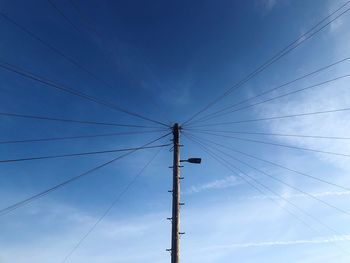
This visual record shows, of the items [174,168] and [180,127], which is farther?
[180,127]

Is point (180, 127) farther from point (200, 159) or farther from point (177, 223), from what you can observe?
point (177, 223)

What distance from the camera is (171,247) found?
17766mm

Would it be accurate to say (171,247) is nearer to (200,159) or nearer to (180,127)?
(200,159)

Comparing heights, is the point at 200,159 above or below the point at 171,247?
above

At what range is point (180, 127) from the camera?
21250mm

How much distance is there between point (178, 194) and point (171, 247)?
2.40m

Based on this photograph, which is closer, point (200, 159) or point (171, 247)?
point (171, 247)

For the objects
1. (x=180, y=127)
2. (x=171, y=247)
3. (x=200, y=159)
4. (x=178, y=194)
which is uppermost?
(x=180, y=127)

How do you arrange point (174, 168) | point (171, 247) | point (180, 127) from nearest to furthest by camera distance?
point (171, 247), point (174, 168), point (180, 127)

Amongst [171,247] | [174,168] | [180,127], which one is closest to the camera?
[171,247]

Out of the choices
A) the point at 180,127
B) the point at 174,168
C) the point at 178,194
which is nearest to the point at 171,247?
the point at 178,194

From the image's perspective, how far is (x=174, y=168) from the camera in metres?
19.6

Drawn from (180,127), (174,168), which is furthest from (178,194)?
(180,127)

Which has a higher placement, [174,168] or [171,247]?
[174,168]
